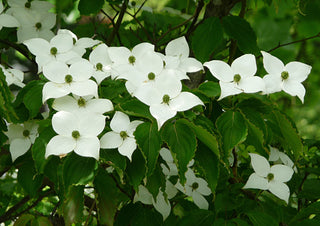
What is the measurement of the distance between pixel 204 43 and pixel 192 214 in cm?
36

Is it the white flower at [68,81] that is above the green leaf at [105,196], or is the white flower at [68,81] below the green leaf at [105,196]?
above

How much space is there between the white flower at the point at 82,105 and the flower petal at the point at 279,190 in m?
0.38

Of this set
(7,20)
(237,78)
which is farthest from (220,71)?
(7,20)

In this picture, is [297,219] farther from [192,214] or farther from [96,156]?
[96,156]

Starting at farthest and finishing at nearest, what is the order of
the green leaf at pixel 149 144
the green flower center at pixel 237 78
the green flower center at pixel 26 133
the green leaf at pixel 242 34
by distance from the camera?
the green leaf at pixel 242 34 < the green flower center at pixel 26 133 < the green flower center at pixel 237 78 < the green leaf at pixel 149 144

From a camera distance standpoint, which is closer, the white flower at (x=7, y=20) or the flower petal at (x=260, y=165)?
the flower petal at (x=260, y=165)

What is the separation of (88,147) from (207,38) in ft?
1.41

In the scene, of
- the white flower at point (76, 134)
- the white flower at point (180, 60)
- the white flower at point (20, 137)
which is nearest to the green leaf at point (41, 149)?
the white flower at point (76, 134)

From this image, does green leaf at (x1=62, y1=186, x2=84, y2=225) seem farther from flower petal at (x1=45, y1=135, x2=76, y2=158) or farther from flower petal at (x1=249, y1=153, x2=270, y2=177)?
flower petal at (x1=249, y1=153, x2=270, y2=177)

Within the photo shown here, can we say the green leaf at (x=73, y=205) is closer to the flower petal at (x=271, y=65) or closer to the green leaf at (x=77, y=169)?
the green leaf at (x=77, y=169)

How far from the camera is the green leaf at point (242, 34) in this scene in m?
0.96

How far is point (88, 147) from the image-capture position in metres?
0.66

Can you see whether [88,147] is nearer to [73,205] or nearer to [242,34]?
[73,205]

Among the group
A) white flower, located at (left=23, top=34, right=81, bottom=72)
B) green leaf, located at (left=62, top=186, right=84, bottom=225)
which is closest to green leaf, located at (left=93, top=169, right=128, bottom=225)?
green leaf, located at (left=62, top=186, right=84, bottom=225)
